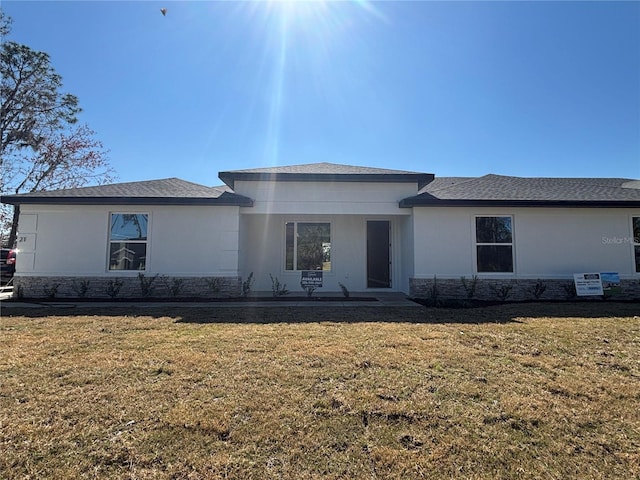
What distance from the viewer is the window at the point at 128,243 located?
10000 mm

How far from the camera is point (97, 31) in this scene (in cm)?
910

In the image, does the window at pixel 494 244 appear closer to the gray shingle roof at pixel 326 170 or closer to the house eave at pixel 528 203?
the house eave at pixel 528 203

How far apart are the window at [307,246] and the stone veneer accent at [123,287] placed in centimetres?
254

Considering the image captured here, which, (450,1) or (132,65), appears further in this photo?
(132,65)

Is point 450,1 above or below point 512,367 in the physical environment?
above

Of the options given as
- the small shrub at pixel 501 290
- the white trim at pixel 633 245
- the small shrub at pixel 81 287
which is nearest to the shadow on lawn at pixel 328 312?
the small shrub at pixel 501 290

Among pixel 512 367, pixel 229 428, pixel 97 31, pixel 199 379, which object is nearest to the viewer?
pixel 229 428

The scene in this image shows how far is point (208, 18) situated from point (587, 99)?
1299 cm

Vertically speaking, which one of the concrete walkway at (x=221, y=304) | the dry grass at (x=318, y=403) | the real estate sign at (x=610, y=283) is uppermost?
the real estate sign at (x=610, y=283)

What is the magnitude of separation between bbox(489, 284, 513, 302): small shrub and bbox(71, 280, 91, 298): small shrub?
12227mm

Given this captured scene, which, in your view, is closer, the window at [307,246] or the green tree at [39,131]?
the window at [307,246]

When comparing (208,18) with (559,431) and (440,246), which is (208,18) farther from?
(559,431)

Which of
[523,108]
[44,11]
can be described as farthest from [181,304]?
[523,108]

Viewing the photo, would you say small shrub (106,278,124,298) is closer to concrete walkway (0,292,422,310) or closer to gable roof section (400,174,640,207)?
concrete walkway (0,292,422,310)
